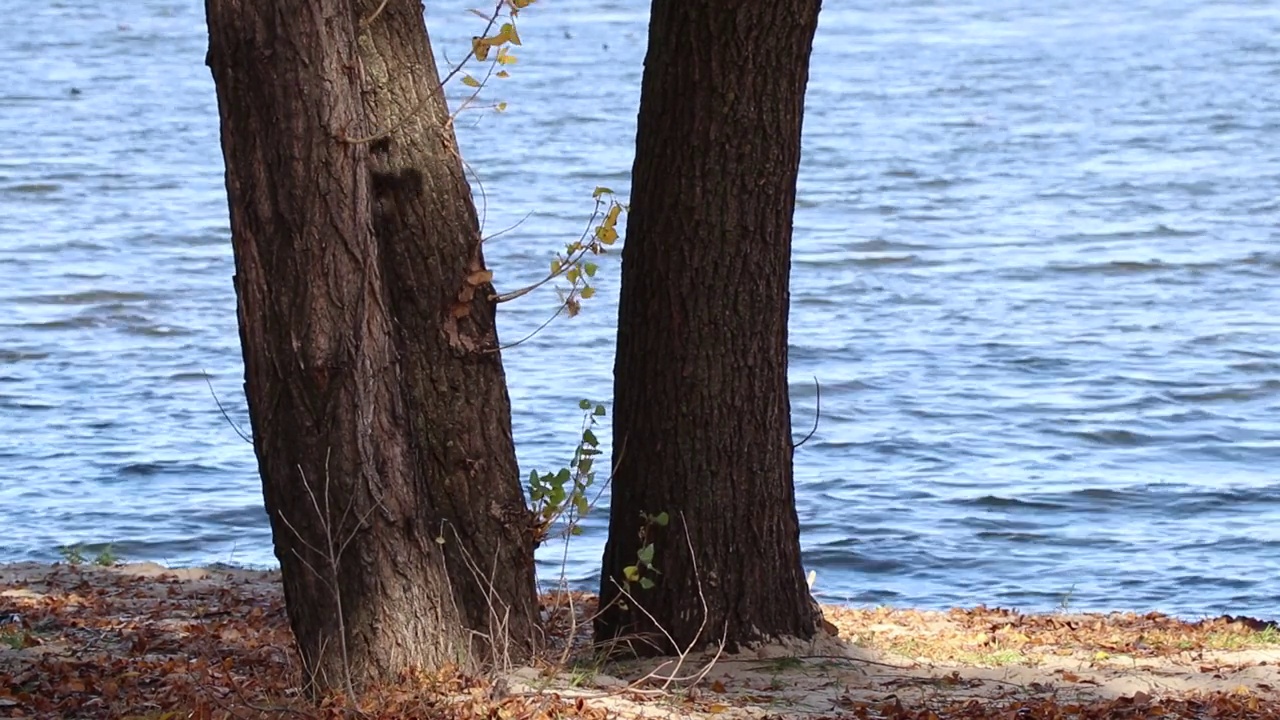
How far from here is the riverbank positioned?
17.1 feet

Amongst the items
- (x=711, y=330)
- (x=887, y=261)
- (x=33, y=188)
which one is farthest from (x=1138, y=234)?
(x=711, y=330)

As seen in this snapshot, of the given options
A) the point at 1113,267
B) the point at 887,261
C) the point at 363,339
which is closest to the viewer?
the point at 363,339

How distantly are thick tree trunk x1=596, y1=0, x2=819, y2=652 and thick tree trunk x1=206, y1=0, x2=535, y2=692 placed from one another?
62 cm

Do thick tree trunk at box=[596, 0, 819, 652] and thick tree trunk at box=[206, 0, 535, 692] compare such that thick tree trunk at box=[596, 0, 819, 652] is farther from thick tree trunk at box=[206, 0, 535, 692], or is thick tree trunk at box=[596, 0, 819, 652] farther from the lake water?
the lake water

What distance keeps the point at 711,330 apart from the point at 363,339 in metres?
1.46

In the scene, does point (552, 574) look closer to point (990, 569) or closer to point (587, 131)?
point (990, 569)

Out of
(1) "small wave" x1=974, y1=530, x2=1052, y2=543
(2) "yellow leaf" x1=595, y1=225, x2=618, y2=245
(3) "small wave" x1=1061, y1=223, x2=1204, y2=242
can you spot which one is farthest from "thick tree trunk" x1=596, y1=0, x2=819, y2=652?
(3) "small wave" x1=1061, y1=223, x2=1204, y2=242

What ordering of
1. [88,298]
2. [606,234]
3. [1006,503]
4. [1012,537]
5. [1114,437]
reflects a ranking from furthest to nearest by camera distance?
1. [88,298]
2. [1114,437]
3. [1006,503]
4. [1012,537]
5. [606,234]

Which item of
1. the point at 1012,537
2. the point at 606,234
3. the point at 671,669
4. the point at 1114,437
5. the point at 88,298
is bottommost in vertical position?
the point at 1012,537

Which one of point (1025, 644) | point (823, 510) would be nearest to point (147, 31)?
point (823, 510)

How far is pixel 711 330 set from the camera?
602 cm

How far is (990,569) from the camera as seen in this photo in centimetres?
980

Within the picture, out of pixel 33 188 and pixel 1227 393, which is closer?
pixel 1227 393

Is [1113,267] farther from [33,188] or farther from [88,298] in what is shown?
[33,188]
